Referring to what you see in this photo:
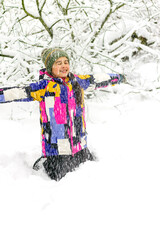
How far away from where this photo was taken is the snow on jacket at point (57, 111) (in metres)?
2.02

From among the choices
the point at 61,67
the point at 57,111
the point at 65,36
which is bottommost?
the point at 57,111

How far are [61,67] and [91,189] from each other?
1093 millimetres

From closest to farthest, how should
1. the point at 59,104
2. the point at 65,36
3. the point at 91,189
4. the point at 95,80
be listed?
the point at 91,189 → the point at 59,104 → the point at 95,80 → the point at 65,36

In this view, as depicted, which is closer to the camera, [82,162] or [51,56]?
[51,56]

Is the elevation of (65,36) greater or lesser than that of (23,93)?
greater

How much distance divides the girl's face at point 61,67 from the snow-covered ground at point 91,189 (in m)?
0.90

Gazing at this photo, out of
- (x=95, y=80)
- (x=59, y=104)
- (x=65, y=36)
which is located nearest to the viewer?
(x=59, y=104)

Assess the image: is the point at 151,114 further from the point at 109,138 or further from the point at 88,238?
the point at 88,238

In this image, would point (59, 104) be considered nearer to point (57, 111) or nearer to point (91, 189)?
point (57, 111)

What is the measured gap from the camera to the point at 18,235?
1.38m

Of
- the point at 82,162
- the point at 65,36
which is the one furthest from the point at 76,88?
the point at 65,36

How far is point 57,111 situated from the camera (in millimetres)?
2053

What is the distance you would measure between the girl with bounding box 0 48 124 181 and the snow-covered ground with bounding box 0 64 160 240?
8.3 inches

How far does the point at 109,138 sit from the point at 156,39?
2.84 m
